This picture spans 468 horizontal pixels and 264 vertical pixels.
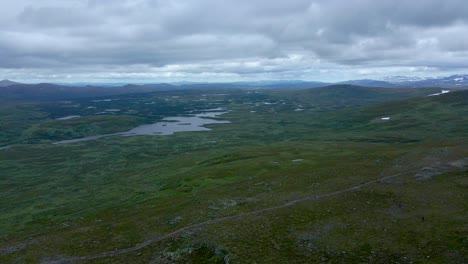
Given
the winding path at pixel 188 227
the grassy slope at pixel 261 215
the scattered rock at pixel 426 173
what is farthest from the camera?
the scattered rock at pixel 426 173

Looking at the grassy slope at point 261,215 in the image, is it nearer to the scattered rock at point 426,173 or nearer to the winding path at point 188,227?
the scattered rock at point 426,173

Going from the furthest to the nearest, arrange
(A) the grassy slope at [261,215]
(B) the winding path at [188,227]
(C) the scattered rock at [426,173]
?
1. (C) the scattered rock at [426,173]
2. (B) the winding path at [188,227]
3. (A) the grassy slope at [261,215]

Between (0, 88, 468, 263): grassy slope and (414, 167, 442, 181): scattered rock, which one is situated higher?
(414, 167, 442, 181): scattered rock

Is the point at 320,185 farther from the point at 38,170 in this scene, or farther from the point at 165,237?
the point at 38,170

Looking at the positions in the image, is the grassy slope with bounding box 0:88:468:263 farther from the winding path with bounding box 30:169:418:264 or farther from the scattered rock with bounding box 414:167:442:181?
the winding path with bounding box 30:169:418:264

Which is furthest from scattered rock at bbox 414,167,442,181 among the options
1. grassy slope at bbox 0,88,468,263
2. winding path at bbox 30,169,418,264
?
winding path at bbox 30,169,418,264

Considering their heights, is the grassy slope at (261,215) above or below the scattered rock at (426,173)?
below

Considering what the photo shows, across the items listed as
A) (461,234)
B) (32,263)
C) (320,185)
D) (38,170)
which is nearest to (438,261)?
(461,234)

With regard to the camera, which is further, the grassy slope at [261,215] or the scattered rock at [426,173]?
the scattered rock at [426,173]

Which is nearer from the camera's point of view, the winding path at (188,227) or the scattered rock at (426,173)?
the winding path at (188,227)

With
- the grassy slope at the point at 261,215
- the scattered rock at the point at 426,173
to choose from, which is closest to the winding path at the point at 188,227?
the grassy slope at the point at 261,215

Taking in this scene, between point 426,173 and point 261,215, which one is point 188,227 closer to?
point 261,215
